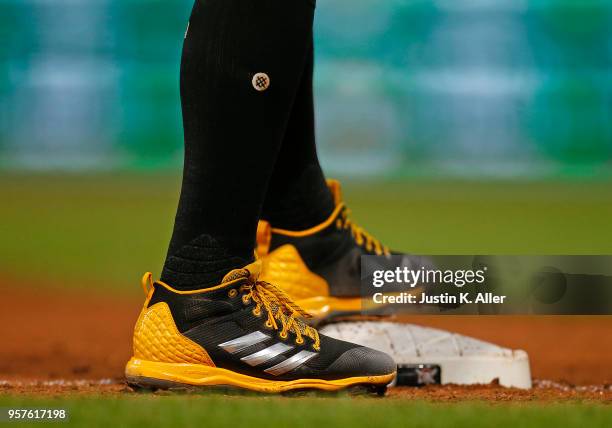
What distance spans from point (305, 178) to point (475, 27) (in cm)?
637

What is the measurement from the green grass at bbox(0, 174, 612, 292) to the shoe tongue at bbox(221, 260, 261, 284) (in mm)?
2741

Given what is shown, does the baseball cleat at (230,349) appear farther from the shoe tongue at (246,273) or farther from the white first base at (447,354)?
the white first base at (447,354)

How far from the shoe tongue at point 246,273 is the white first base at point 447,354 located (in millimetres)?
566

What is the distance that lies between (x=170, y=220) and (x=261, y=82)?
4.61 meters

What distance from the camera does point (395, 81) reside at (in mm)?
8258

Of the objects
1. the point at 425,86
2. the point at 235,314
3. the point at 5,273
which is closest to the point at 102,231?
the point at 5,273

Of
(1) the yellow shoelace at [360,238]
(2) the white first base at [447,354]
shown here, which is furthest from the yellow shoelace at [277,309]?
(1) the yellow shoelace at [360,238]

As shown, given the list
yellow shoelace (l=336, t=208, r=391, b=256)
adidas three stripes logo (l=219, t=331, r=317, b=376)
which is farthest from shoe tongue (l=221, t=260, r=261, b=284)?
yellow shoelace (l=336, t=208, r=391, b=256)

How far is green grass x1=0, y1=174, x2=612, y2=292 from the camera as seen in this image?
4.98 metres

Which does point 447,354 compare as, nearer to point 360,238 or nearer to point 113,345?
point 360,238

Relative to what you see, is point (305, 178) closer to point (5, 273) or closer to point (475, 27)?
point (5, 273)

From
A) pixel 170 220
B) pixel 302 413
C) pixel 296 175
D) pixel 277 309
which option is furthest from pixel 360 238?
pixel 170 220

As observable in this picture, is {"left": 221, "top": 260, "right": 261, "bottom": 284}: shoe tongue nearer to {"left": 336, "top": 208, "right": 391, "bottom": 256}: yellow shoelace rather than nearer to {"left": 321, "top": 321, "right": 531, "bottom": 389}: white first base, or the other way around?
{"left": 321, "top": 321, "right": 531, "bottom": 389}: white first base

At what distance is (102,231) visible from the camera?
5871 millimetres
